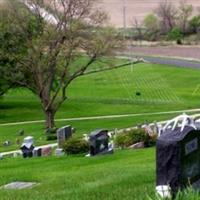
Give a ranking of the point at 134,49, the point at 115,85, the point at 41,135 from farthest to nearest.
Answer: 1. the point at 134,49
2. the point at 115,85
3. the point at 41,135

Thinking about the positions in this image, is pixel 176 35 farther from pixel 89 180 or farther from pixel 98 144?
pixel 89 180

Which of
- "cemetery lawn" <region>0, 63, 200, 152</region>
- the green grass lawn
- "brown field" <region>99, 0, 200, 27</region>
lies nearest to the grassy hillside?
"cemetery lawn" <region>0, 63, 200, 152</region>

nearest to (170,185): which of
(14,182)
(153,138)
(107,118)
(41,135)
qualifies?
(14,182)

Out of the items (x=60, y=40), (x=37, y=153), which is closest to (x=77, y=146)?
(x=37, y=153)

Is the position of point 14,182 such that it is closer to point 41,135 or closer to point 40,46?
point 41,135

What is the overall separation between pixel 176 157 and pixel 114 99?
4893 centimetres

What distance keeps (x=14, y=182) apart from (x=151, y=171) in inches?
106

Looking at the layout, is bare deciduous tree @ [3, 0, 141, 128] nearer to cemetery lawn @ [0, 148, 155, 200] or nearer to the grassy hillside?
the grassy hillside

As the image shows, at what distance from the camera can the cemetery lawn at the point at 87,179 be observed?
33.3ft

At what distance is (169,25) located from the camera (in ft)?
415

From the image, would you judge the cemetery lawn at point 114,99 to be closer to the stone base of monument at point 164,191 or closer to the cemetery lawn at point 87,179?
the cemetery lawn at point 87,179

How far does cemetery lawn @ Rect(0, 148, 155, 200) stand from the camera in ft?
33.3

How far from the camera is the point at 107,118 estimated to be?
44.9 metres

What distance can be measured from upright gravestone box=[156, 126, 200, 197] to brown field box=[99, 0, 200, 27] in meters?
129
